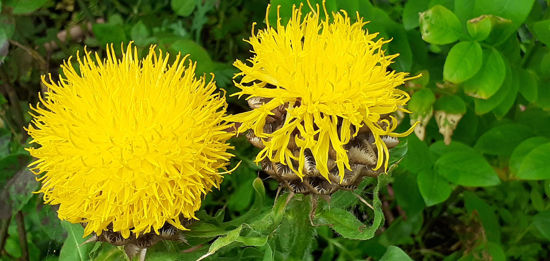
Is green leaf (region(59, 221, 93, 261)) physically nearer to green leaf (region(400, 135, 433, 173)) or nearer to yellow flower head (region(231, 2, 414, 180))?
yellow flower head (region(231, 2, 414, 180))

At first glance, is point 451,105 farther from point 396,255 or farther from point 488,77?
point 396,255

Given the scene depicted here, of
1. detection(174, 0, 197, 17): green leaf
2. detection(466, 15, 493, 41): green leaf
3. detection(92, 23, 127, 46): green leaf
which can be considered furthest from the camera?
detection(174, 0, 197, 17): green leaf

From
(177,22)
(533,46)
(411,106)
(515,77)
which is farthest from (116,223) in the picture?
(177,22)

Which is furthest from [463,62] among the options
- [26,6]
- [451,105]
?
[26,6]

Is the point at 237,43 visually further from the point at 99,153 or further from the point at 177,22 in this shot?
the point at 99,153

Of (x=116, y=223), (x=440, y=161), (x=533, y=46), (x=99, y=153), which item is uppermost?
(x=99, y=153)

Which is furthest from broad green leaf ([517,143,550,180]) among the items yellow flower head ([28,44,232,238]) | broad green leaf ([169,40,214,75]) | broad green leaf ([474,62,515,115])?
broad green leaf ([169,40,214,75])

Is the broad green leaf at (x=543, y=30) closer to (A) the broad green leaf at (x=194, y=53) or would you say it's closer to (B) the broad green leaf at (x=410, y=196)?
(B) the broad green leaf at (x=410, y=196)
